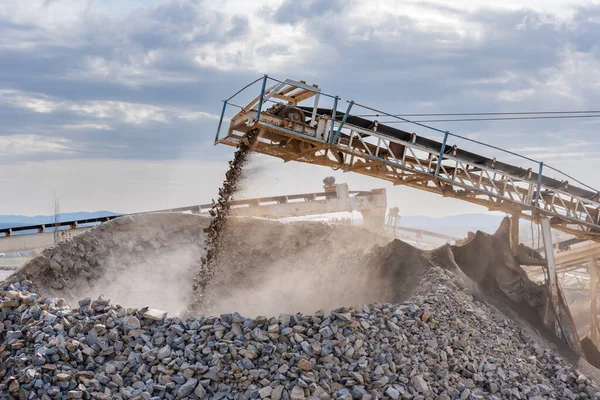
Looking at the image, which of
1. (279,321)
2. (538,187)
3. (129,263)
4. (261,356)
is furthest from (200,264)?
(538,187)

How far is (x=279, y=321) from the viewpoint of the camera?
1084cm

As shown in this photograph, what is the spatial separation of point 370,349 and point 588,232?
9.92m

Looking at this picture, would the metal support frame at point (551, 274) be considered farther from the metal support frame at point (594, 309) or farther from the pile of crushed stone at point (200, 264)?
the metal support frame at point (594, 309)

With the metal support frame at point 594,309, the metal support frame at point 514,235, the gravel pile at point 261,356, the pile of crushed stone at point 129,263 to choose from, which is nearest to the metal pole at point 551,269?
the metal support frame at point 514,235

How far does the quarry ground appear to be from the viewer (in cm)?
1015

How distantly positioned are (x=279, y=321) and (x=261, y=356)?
31.1 inches

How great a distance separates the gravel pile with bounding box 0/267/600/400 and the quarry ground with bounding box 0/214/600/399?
0.09ft

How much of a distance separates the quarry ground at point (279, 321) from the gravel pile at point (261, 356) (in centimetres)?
3

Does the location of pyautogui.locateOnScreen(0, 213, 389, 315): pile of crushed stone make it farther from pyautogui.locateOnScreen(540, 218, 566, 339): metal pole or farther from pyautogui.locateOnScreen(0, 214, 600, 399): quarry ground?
pyautogui.locateOnScreen(540, 218, 566, 339): metal pole

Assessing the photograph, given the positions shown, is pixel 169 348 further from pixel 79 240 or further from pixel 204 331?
pixel 79 240

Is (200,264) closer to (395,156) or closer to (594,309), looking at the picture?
(395,156)

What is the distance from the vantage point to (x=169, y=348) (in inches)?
416

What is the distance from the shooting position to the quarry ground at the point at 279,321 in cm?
1015

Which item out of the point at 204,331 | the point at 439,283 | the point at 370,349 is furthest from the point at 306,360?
the point at 439,283
